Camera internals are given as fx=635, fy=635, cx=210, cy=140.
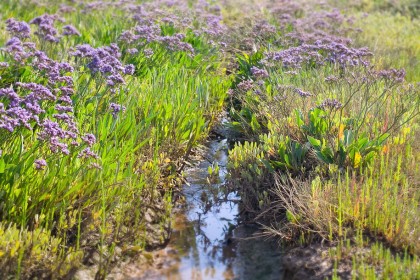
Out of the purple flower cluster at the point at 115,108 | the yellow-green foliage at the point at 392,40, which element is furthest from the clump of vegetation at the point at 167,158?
the yellow-green foliage at the point at 392,40

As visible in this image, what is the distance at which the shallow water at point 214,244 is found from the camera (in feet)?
14.9

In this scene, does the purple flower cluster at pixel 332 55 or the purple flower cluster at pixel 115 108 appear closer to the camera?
the purple flower cluster at pixel 115 108

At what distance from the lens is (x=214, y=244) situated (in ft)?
16.3

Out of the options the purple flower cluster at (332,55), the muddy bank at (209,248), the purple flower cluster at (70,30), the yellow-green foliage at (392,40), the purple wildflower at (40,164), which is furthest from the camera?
the yellow-green foliage at (392,40)

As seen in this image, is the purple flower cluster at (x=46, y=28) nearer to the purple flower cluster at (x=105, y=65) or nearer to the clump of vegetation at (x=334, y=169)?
the purple flower cluster at (x=105, y=65)

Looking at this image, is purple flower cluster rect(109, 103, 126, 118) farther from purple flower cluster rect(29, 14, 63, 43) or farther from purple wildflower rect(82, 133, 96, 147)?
purple flower cluster rect(29, 14, 63, 43)

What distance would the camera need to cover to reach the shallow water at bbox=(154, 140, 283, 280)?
454cm

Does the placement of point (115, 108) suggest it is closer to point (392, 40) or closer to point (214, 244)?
point (214, 244)

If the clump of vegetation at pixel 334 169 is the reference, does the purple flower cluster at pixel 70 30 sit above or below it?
above

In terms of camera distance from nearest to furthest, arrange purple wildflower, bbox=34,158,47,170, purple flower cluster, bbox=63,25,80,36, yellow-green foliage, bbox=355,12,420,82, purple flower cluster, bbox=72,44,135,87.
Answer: purple wildflower, bbox=34,158,47,170
purple flower cluster, bbox=72,44,135,87
purple flower cluster, bbox=63,25,80,36
yellow-green foliage, bbox=355,12,420,82

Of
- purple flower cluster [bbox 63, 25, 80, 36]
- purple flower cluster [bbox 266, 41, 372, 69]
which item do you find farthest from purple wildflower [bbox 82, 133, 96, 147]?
purple flower cluster [bbox 266, 41, 372, 69]

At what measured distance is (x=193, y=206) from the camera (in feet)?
18.4

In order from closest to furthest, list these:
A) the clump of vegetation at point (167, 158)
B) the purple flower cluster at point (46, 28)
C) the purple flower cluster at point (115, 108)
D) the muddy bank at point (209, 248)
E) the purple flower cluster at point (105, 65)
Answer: the clump of vegetation at point (167, 158), the muddy bank at point (209, 248), the purple flower cluster at point (115, 108), the purple flower cluster at point (105, 65), the purple flower cluster at point (46, 28)

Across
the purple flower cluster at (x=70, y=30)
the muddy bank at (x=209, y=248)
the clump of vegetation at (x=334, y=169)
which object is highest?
the purple flower cluster at (x=70, y=30)
